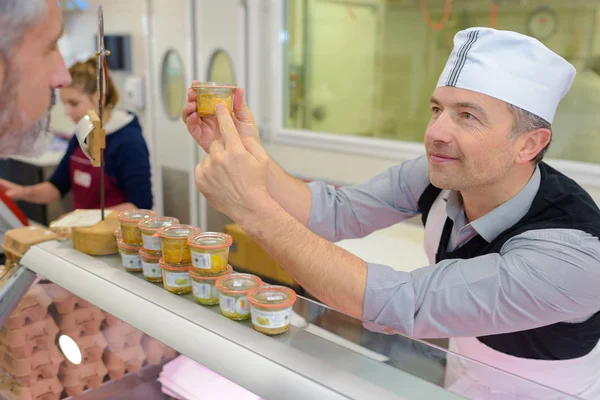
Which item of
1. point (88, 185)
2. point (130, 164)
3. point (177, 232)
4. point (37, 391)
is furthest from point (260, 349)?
point (88, 185)

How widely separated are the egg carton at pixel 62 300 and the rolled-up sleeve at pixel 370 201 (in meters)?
0.78

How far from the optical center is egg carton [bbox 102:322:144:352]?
155 centimetres

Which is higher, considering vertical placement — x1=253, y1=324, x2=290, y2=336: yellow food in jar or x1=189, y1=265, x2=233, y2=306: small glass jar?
x1=189, y1=265, x2=233, y2=306: small glass jar

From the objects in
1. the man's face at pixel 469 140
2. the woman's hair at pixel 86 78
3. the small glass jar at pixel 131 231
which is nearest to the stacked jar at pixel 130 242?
the small glass jar at pixel 131 231

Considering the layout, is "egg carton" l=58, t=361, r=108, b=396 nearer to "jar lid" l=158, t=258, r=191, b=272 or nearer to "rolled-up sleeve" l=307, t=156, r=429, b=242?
"jar lid" l=158, t=258, r=191, b=272

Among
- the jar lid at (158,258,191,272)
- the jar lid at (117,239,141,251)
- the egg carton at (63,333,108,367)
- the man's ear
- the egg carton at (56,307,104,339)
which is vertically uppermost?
the man's ear

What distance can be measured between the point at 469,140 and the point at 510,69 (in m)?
0.21

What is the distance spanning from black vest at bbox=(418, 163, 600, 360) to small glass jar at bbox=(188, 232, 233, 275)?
28.9 inches

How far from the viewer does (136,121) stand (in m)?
3.08

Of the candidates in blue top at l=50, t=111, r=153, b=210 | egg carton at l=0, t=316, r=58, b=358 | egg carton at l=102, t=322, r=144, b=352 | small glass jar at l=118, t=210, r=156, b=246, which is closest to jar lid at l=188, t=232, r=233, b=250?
small glass jar at l=118, t=210, r=156, b=246

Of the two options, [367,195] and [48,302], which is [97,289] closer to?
[48,302]

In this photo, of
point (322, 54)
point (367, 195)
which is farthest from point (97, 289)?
point (322, 54)

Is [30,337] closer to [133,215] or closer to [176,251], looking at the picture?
[133,215]

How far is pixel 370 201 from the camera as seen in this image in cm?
187
